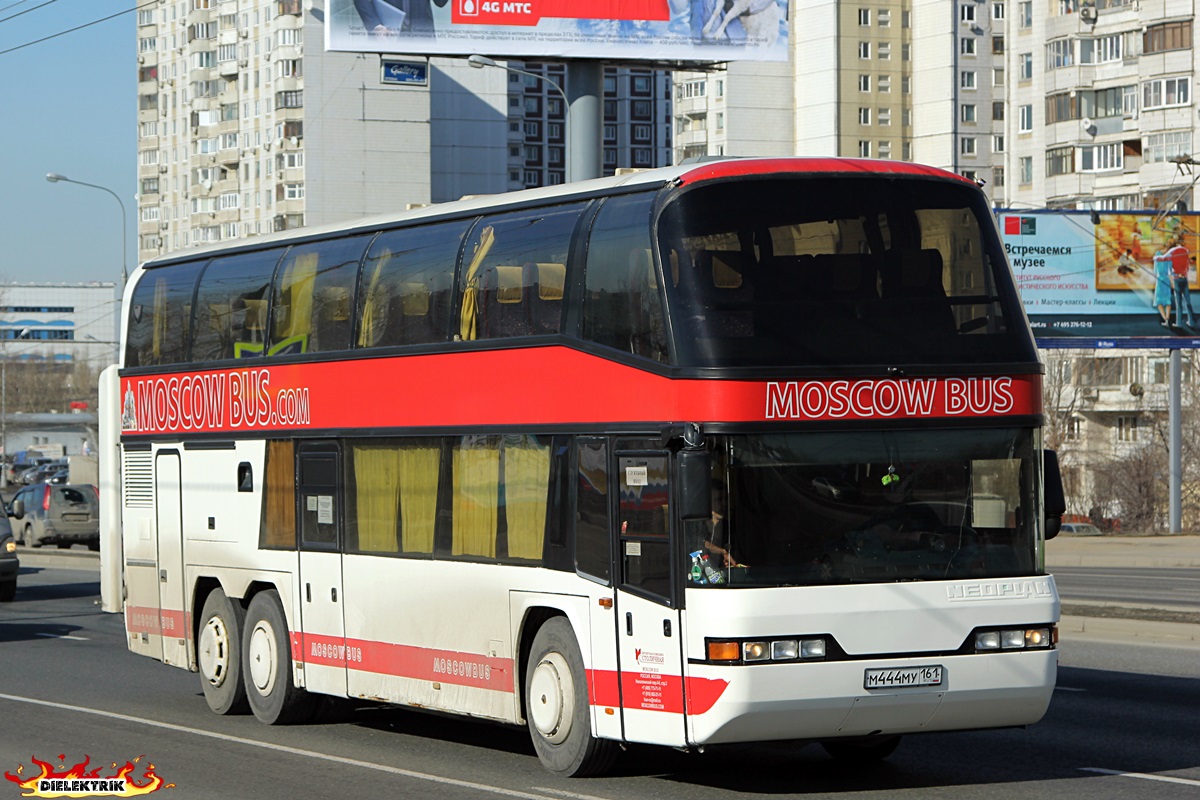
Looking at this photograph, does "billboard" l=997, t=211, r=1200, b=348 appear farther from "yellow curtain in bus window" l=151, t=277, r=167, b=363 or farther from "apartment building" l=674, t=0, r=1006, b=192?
"apartment building" l=674, t=0, r=1006, b=192

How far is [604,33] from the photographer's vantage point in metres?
47.6

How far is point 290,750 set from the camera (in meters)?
13.1

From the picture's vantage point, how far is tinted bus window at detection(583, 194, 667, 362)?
1085cm

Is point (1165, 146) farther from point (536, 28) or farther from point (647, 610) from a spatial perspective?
point (647, 610)

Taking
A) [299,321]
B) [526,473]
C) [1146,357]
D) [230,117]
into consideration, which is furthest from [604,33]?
[230,117]

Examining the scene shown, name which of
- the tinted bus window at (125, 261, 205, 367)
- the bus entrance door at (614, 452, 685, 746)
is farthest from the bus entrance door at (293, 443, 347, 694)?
the bus entrance door at (614, 452, 685, 746)

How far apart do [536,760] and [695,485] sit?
3.12 m

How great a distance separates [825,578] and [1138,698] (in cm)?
555

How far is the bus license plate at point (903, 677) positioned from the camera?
10258 mm

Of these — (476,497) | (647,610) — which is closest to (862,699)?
(647,610)

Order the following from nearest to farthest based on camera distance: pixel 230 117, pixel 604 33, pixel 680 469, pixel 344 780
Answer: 1. pixel 680 469
2. pixel 344 780
3. pixel 604 33
4. pixel 230 117

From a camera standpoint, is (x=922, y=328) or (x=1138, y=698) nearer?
(x=922, y=328)

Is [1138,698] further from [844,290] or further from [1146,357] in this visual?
[1146,357]

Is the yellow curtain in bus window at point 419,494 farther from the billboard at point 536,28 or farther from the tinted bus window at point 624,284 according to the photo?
the billboard at point 536,28
